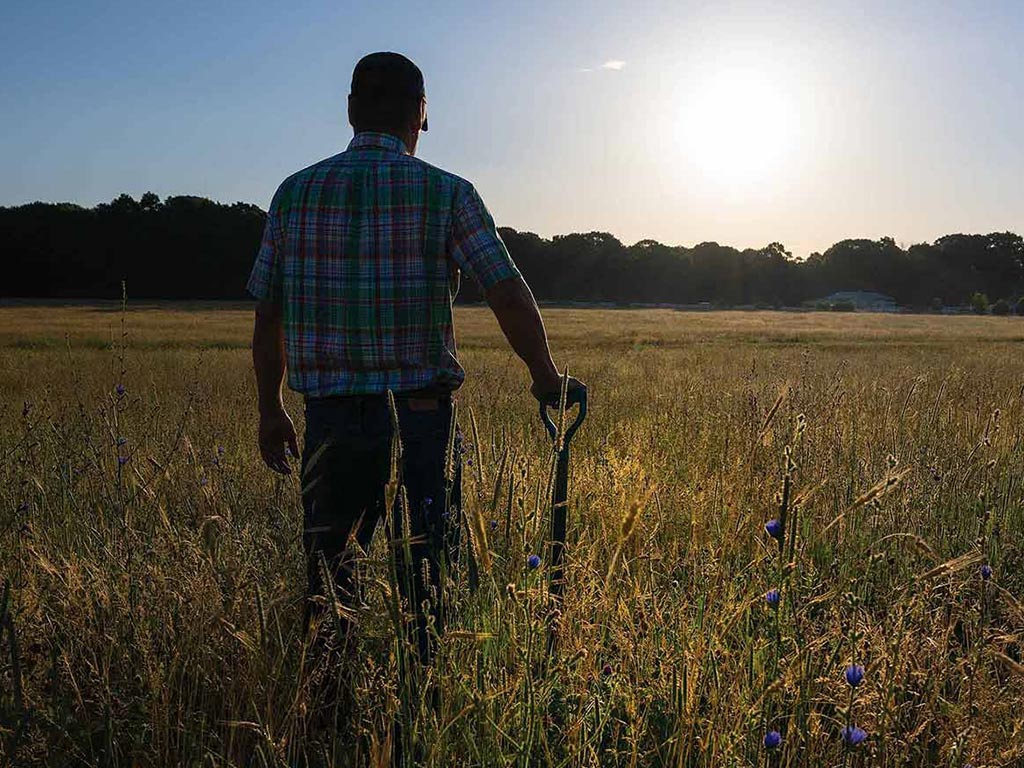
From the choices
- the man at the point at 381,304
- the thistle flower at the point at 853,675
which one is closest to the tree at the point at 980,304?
the man at the point at 381,304

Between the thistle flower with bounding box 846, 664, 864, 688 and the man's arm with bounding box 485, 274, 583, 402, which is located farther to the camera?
the man's arm with bounding box 485, 274, 583, 402

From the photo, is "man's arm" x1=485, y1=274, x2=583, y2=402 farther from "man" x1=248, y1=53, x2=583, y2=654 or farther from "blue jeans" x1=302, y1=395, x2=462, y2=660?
"blue jeans" x1=302, y1=395, x2=462, y2=660

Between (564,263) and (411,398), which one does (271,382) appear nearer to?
(411,398)

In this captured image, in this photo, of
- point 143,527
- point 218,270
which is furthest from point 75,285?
point 143,527

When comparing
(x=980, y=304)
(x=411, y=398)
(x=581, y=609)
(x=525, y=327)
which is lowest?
(x=581, y=609)

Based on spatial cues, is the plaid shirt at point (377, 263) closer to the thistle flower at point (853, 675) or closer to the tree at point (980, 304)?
the thistle flower at point (853, 675)

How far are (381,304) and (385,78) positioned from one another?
2.41 ft

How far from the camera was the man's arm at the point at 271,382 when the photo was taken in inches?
108

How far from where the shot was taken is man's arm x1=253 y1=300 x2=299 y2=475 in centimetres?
274

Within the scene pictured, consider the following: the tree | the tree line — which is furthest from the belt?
the tree

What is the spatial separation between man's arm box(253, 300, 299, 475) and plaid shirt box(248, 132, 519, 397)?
21 cm

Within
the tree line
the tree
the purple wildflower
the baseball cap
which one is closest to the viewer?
the purple wildflower

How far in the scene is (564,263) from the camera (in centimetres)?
9156

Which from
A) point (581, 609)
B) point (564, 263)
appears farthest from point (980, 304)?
point (581, 609)
